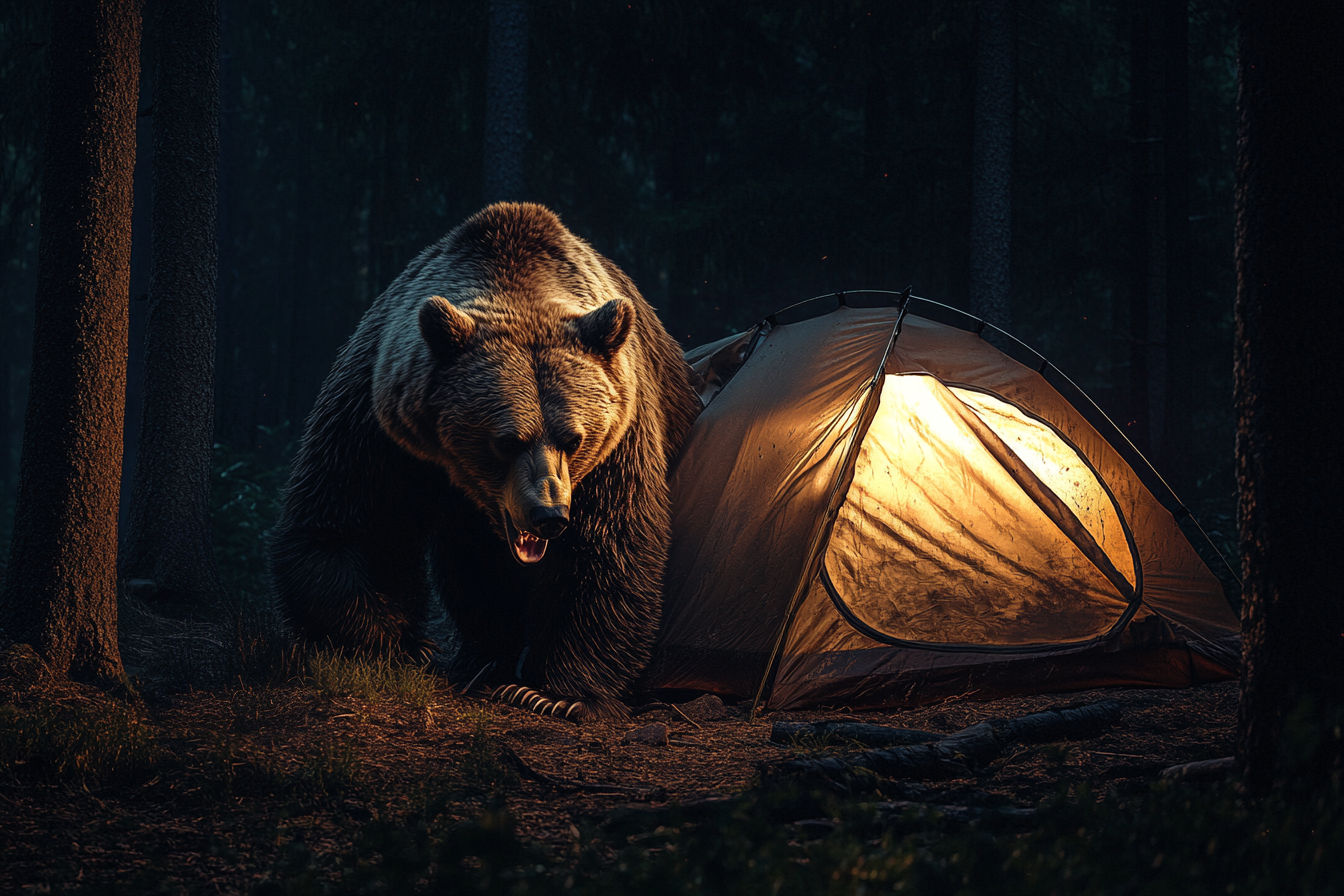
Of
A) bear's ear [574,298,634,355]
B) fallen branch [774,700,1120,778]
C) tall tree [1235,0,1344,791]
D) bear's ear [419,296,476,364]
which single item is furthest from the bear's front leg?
tall tree [1235,0,1344,791]

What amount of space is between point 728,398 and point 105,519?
3.13 meters

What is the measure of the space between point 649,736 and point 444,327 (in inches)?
75.7

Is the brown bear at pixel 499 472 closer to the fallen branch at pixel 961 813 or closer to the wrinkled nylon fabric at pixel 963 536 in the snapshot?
the wrinkled nylon fabric at pixel 963 536

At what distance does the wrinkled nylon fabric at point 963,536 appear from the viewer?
4812 millimetres

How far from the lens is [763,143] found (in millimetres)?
15695

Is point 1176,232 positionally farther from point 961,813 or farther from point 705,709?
point 961,813

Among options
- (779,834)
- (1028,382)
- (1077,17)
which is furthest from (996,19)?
(779,834)

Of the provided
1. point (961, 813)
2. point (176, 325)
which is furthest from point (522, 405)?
point (176, 325)

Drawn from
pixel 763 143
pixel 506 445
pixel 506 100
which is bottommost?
pixel 506 445

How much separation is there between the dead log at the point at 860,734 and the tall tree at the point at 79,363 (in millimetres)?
2753

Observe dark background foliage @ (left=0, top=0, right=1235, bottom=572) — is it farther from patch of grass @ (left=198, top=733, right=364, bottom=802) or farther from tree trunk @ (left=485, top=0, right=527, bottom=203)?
patch of grass @ (left=198, top=733, right=364, bottom=802)

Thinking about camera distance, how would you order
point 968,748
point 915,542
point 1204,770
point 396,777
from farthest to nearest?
point 915,542
point 968,748
point 396,777
point 1204,770

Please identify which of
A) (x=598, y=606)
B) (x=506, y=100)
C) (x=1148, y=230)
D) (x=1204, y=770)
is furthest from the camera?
(x=1148, y=230)

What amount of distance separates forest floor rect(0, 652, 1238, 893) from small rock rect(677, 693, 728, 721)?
0.01m
